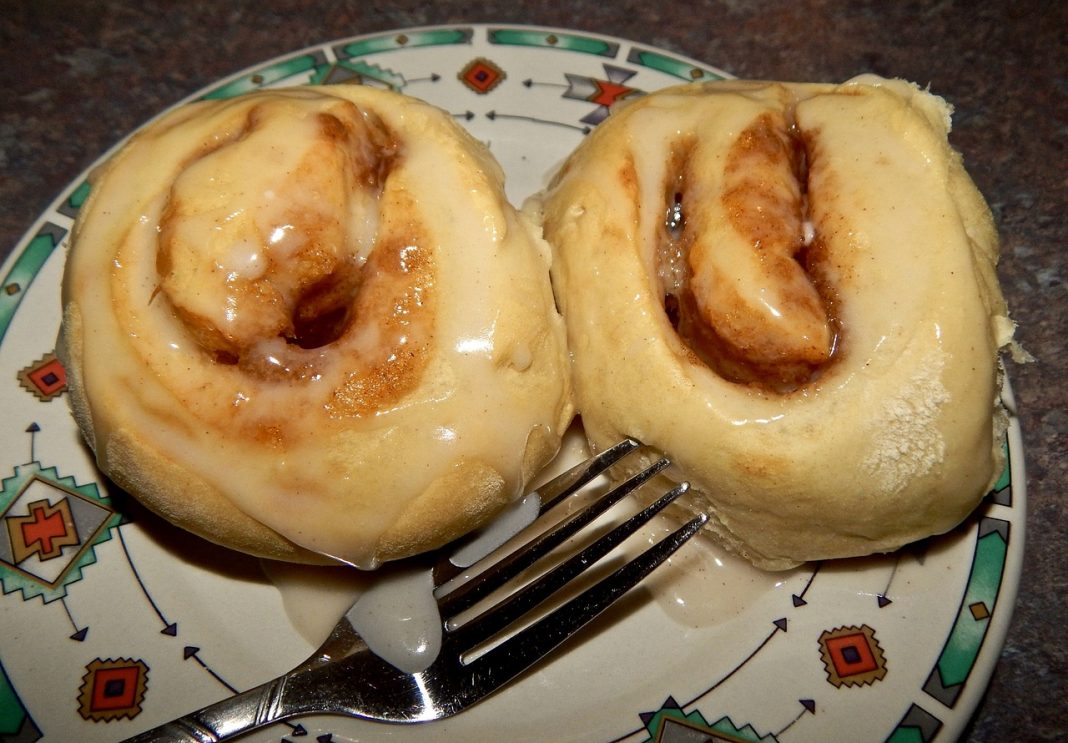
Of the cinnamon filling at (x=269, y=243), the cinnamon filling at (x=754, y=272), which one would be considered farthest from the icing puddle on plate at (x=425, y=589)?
the cinnamon filling at (x=269, y=243)

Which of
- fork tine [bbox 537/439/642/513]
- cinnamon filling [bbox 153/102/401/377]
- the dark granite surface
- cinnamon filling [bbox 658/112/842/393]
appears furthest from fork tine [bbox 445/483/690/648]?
the dark granite surface

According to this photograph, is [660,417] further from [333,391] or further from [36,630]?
[36,630]

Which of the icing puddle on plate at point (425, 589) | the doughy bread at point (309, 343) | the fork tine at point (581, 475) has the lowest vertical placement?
the icing puddle on plate at point (425, 589)

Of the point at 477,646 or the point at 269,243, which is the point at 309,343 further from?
the point at 477,646

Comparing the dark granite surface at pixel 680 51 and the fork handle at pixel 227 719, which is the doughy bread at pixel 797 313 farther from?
the dark granite surface at pixel 680 51

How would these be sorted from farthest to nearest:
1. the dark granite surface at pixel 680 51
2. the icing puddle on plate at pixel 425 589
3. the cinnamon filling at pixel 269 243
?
1. the dark granite surface at pixel 680 51
2. the icing puddle on plate at pixel 425 589
3. the cinnamon filling at pixel 269 243

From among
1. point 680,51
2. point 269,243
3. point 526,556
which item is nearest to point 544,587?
point 526,556

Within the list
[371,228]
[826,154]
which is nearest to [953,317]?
[826,154]

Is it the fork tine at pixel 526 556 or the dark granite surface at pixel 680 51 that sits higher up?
the dark granite surface at pixel 680 51

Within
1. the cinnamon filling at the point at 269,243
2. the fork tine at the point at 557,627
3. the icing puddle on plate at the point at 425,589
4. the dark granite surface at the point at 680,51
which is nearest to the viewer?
the cinnamon filling at the point at 269,243

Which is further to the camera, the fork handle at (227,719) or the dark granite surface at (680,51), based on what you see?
the dark granite surface at (680,51)
